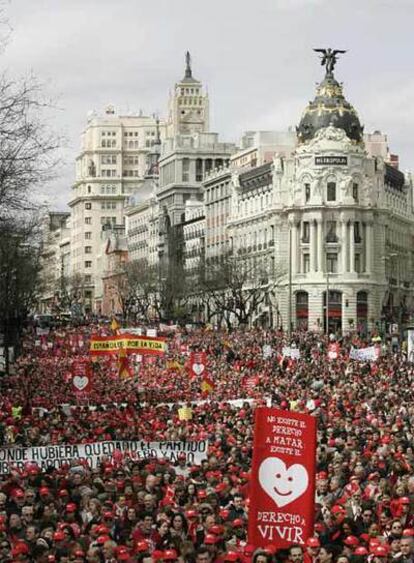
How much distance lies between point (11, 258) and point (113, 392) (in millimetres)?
16463

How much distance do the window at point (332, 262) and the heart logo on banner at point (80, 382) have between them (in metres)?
73.9

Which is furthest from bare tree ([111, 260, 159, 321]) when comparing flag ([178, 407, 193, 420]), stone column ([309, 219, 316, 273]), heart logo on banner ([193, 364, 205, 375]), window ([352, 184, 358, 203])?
flag ([178, 407, 193, 420])

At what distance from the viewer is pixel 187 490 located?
62.2 feet

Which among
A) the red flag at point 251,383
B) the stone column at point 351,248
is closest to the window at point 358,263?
the stone column at point 351,248

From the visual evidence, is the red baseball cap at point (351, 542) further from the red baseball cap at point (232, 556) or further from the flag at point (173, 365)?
the flag at point (173, 365)

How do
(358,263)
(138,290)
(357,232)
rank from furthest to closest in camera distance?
(138,290)
(357,232)
(358,263)

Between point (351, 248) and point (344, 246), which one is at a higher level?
point (344, 246)

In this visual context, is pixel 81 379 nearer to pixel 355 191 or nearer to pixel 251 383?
pixel 251 383

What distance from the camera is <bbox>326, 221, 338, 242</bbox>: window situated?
369 ft

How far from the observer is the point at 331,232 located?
112688mm

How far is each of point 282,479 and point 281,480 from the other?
16 millimetres

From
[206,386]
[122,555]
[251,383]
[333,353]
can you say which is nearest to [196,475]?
[122,555]

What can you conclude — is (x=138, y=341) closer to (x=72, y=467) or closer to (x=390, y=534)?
(x=72, y=467)

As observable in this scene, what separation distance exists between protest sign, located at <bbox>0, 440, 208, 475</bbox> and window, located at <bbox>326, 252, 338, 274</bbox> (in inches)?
3416
